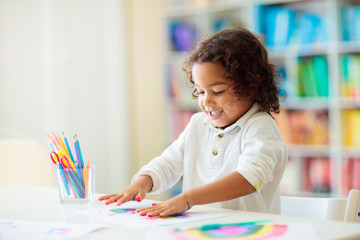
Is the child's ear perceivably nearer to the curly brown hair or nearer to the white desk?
the curly brown hair

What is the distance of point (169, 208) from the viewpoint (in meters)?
1.01

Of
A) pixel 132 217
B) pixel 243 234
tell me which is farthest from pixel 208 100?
pixel 243 234

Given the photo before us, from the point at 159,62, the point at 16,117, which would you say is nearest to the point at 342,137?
the point at 159,62

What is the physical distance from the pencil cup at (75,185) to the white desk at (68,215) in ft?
0.08

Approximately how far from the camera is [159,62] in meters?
3.70

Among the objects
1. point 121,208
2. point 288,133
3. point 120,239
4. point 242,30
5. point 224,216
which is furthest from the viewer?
point 288,133

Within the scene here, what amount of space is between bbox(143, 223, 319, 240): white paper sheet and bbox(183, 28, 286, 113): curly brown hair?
0.52 m

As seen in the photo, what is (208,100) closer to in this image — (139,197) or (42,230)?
(139,197)

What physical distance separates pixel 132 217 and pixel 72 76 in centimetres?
242

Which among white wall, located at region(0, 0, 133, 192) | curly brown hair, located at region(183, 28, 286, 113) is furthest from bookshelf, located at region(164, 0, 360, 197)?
curly brown hair, located at region(183, 28, 286, 113)

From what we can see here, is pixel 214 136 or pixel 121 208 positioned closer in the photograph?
pixel 121 208

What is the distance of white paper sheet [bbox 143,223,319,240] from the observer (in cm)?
80

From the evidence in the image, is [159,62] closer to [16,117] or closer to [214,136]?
[16,117]

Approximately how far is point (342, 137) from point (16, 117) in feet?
6.19
